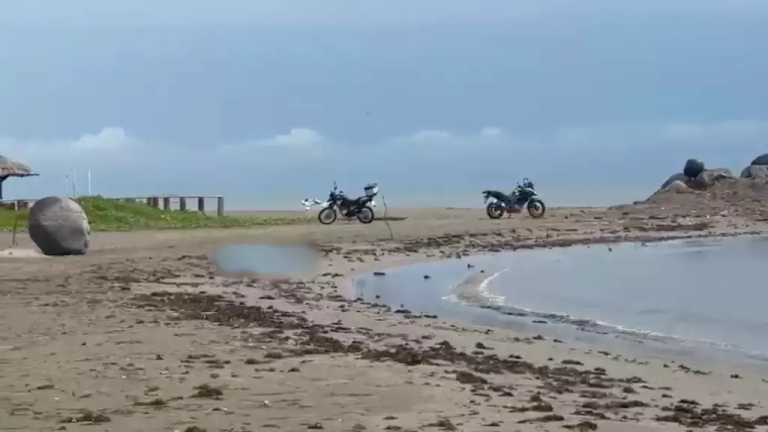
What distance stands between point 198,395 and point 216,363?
159 centimetres

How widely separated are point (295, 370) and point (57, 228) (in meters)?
14.9

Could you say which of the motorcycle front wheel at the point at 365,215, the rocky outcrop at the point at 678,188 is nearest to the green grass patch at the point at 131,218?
the motorcycle front wheel at the point at 365,215

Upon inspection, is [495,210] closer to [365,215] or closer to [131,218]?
[365,215]

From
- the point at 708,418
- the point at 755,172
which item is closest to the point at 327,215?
the point at 755,172

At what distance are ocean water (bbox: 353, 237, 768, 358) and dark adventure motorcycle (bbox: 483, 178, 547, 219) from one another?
401 inches

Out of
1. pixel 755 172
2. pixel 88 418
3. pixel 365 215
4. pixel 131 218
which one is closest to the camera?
pixel 88 418

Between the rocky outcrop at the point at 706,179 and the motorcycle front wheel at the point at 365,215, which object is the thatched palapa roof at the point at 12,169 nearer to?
the motorcycle front wheel at the point at 365,215

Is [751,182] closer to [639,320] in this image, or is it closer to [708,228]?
[708,228]

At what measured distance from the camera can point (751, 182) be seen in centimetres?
5109

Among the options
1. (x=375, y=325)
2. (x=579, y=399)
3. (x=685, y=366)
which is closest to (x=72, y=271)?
(x=375, y=325)

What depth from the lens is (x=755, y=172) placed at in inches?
2135

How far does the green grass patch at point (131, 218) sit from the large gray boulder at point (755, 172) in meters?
24.2

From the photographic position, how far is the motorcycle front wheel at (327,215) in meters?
38.6

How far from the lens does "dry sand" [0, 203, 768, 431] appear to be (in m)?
7.58
